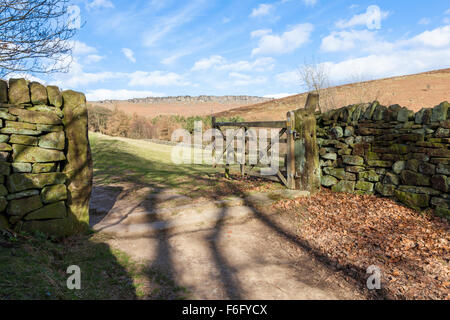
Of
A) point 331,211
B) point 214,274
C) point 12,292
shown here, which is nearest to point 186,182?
point 331,211

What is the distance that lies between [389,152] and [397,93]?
32.2 m

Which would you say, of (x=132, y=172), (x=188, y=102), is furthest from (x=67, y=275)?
(x=188, y=102)

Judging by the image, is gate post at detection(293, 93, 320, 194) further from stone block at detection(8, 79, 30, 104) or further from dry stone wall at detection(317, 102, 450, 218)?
stone block at detection(8, 79, 30, 104)

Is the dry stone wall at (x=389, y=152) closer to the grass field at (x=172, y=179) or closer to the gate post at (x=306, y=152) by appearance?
the gate post at (x=306, y=152)

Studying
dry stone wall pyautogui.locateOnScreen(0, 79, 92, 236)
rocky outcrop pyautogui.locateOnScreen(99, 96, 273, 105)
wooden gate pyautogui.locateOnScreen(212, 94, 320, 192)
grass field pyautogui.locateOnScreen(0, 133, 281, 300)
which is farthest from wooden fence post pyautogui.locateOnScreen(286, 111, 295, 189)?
rocky outcrop pyautogui.locateOnScreen(99, 96, 273, 105)

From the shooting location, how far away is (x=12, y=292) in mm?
2375

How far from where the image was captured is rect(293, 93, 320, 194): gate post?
22.7 feet

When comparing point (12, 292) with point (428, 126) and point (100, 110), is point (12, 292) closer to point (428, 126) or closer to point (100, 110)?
point (428, 126)

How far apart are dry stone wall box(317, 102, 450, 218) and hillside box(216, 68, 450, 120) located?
13152 millimetres

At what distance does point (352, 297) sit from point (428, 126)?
14.0 feet

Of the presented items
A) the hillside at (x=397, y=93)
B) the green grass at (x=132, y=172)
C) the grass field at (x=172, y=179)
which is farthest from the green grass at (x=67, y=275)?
the hillside at (x=397, y=93)

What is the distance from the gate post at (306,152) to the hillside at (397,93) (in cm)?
1326

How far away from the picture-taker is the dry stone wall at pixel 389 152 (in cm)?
520

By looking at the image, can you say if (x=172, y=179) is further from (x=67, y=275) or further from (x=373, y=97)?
(x=373, y=97)
